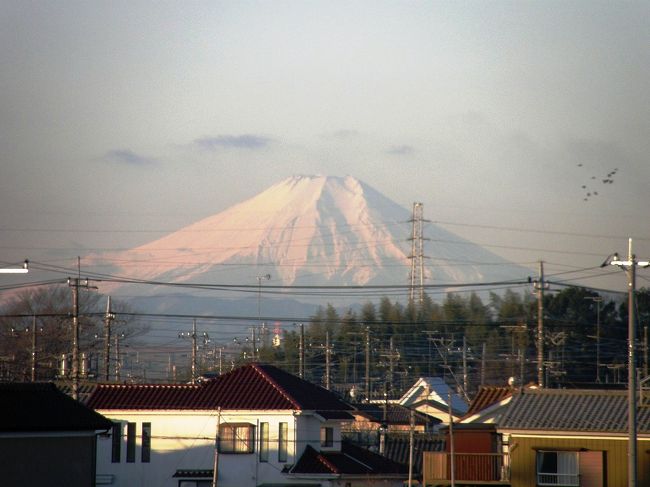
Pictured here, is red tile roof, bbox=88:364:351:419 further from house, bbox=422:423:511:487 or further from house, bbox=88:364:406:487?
house, bbox=422:423:511:487

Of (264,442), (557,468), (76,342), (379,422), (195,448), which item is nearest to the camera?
(557,468)

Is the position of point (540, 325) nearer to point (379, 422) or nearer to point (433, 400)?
point (379, 422)

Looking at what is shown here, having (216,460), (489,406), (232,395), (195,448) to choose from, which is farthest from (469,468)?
(195,448)

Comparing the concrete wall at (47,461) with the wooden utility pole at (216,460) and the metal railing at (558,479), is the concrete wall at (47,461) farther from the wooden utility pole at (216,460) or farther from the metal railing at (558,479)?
the metal railing at (558,479)

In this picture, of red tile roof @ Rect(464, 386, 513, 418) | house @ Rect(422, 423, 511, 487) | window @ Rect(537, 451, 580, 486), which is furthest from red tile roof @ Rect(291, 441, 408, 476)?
window @ Rect(537, 451, 580, 486)

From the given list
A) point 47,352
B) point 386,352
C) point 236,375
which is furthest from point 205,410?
point 386,352

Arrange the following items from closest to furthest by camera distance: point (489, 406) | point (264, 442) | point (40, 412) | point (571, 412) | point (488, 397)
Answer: point (40, 412) → point (571, 412) → point (489, 406) → point (264, 442) → point (488, 397)
